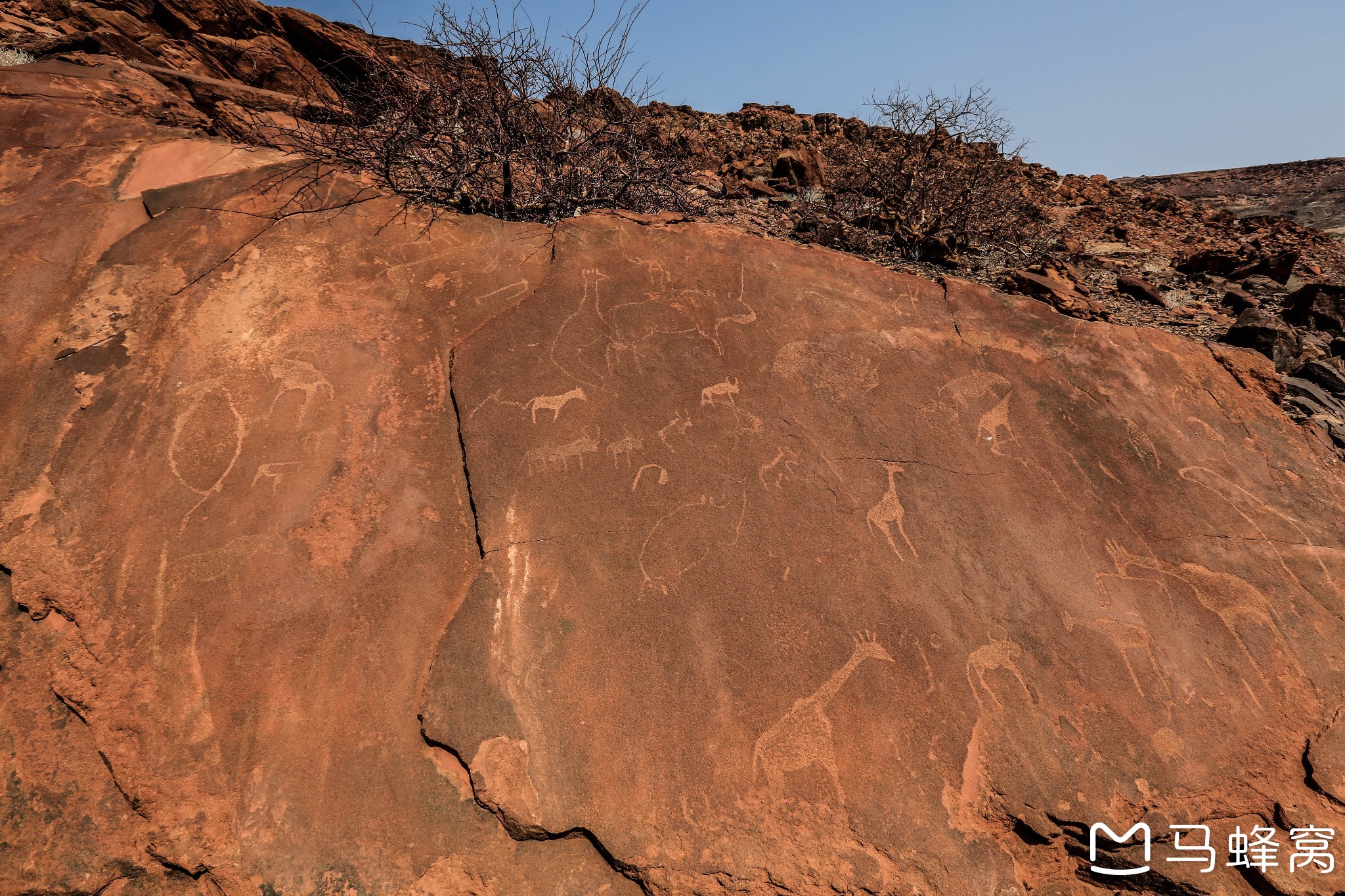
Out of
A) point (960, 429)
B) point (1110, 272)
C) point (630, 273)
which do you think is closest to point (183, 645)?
point (630, 273)

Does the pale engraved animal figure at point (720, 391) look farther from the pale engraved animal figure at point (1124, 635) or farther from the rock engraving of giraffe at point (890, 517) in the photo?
the pale engraved animal figure at point (1124, 635)

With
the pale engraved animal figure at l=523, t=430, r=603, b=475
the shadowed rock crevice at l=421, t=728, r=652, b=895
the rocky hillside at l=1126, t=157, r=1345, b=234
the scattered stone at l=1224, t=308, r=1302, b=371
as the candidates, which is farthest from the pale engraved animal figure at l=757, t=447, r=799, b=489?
the rocky hillside at l=1126, t=157, r=1345, b=234

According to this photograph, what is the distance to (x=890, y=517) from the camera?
2.19m

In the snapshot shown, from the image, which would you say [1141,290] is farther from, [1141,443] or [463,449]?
[463,449]

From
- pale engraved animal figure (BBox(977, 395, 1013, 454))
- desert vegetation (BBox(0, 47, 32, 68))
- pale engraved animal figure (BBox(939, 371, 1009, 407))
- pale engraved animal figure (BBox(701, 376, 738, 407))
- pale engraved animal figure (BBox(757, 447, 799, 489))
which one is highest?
desert vegetation (BBox(0, 47, 32, 68))

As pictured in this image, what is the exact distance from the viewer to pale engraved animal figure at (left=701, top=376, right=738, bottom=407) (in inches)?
95.3

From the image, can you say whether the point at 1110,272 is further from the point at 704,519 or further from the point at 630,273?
the point at 704,519

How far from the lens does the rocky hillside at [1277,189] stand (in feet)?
30.7

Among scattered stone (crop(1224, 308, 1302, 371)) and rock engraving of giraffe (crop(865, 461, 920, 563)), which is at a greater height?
scattered stone (crop(1224, 308, 1302, 371))

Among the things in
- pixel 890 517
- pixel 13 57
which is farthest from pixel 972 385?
pixel 13 57

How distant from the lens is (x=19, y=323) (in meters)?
2.24

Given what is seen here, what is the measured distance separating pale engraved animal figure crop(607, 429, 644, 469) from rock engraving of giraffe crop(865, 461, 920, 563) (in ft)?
2.69

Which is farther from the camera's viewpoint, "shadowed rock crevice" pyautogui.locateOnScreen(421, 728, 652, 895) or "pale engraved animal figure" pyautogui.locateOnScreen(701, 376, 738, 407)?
"pale engraved animal figure" pyautogui.locateOnScreen(701, 376, 738, 407)

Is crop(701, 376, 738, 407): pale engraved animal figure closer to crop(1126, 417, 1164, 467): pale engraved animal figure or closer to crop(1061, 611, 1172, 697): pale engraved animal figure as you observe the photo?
crop(1061, 611, 1172, 697): pale engraved animal figure
